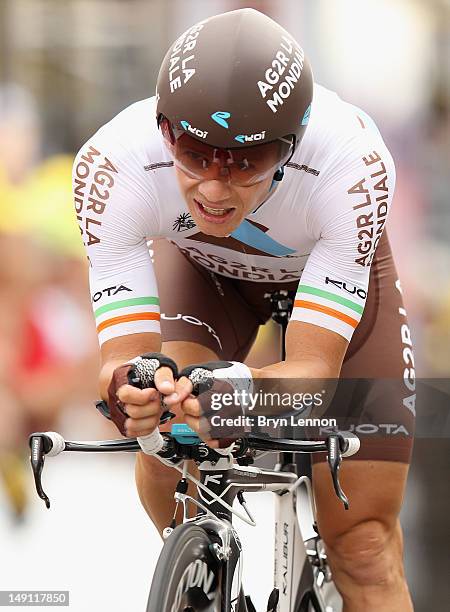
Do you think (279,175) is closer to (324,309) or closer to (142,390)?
(324,309)

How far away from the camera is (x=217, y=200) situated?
3256 mm

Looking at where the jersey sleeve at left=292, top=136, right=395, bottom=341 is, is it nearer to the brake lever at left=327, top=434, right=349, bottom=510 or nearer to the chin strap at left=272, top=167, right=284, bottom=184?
the chin strap at left=272, top=167, right=284, bottom=184

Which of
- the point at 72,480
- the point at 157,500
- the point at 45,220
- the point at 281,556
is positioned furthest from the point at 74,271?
the point at 281,556

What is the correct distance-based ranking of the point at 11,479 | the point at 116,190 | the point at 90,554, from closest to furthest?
the point at 116,190 → the point at 90,554 → the point at 11,479

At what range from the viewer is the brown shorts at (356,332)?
4.02 metres

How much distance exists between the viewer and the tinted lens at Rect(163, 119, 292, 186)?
323 centimetres

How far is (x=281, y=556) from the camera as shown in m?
3.71

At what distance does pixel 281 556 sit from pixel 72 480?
309 cm

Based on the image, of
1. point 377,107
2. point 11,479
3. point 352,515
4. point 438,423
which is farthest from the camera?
point 377,107

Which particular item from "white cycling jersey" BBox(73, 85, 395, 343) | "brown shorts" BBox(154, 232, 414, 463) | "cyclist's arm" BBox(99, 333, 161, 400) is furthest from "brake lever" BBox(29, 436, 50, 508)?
"brown shorts" BBox(154, 232, 414, 463)

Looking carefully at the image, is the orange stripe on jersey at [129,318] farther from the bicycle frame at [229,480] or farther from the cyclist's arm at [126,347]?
the bicycle frame at [229,480]

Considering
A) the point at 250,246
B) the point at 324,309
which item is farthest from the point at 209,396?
Answer: the point at 250,246

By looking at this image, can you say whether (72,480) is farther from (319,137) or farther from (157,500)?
(319,137)

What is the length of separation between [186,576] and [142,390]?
1.47ft
